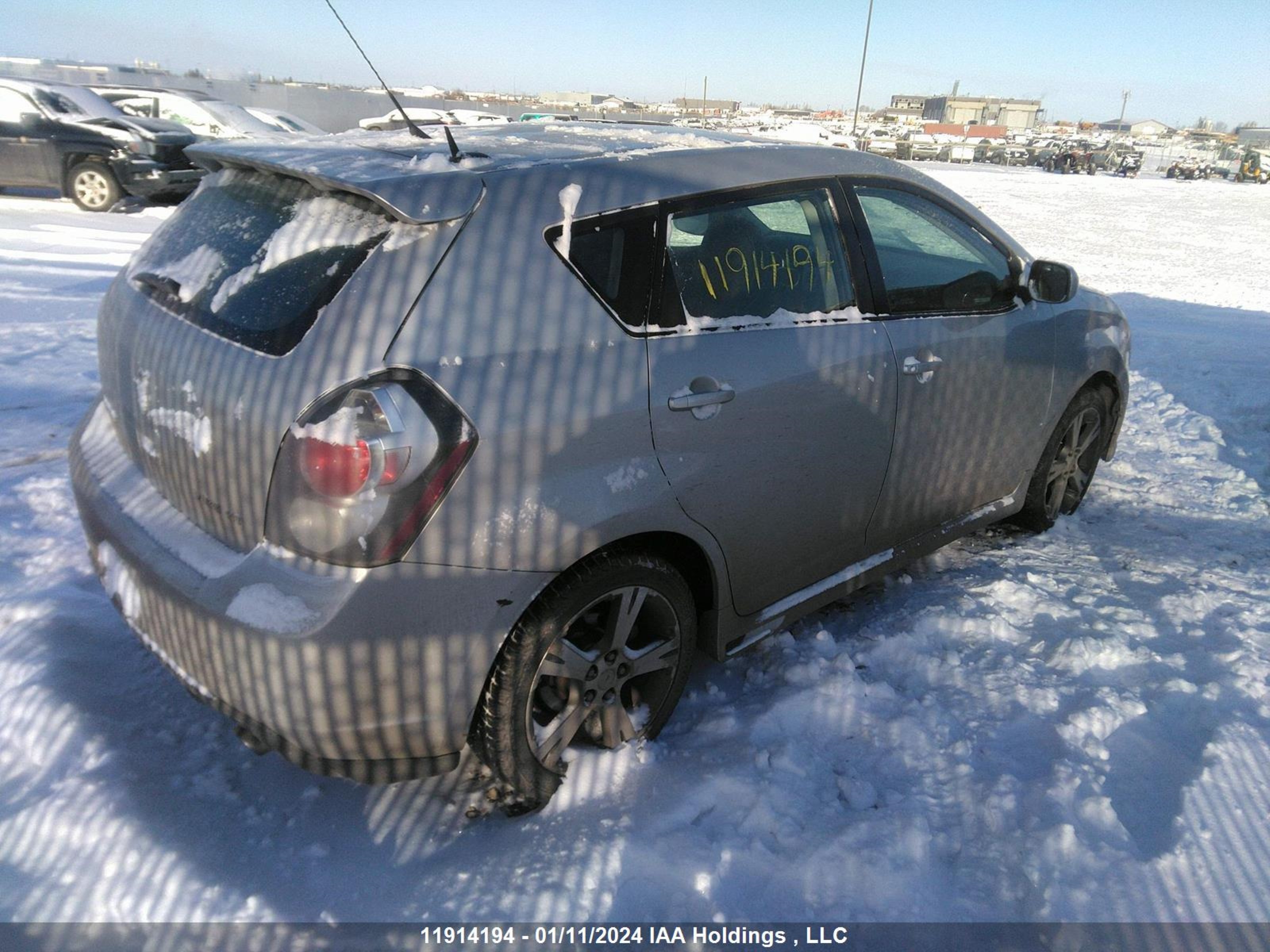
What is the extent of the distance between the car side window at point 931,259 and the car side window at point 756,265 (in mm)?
223

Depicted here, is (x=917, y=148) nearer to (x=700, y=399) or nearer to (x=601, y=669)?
(x=700, y=399)

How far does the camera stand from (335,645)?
1.93 meters

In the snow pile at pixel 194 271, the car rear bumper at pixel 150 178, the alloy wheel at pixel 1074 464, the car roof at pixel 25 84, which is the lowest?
the alloy wheel at pixel 1074 464

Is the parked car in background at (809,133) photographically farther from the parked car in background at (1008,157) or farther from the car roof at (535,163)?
the car roof at (535,163)

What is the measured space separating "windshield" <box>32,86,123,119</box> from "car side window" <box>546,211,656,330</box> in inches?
502

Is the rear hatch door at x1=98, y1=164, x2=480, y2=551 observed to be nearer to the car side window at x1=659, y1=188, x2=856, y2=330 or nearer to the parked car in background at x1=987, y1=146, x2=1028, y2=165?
the car side window at x1=659, y1=188, x2=856, y2=330

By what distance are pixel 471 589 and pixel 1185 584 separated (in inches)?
123

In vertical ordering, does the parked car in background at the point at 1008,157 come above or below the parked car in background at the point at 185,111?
below

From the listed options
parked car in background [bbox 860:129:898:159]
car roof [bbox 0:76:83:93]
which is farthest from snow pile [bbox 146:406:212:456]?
parked car in background [bbox 860:129:898:159]

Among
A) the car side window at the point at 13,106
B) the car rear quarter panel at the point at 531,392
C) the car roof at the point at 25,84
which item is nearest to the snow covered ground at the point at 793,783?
the car rear quarter panel at the point at 531,392

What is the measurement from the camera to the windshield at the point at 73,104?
39.0 feet

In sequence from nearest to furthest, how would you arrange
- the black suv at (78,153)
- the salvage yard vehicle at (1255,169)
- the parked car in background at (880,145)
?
the black suv at (78,153) < the parked car in background at (880,145) < the salvage yard vehicle at (1255,169)

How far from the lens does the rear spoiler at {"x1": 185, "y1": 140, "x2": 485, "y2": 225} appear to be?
209 centimetres

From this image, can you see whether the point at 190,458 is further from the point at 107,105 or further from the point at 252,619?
the point at 107,105
